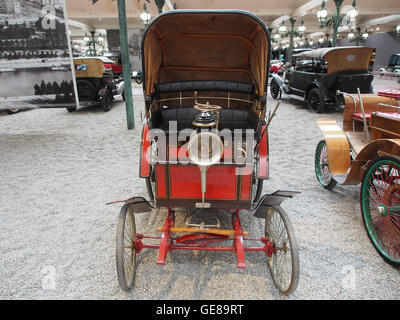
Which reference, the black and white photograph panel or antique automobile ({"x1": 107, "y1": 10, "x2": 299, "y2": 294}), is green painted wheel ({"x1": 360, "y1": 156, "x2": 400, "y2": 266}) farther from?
the black and white photograph panel

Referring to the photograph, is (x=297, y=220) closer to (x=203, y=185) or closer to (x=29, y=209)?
(x=203, y=185)

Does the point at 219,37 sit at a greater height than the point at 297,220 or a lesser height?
greater

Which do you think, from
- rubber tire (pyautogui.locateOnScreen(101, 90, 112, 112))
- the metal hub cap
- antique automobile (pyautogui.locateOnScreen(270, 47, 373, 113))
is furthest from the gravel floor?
rubber tire (pyautogui.locateOnScreen(101, 90, 112, 112))

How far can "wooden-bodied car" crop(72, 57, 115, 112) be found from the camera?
364 inches

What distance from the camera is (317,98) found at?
356 inches

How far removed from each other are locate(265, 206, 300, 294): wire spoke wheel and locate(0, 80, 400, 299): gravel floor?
0.10 m

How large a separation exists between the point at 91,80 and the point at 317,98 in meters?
7.38

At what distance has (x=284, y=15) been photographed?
21.3 meters

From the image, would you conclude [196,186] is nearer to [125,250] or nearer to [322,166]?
[125,250]

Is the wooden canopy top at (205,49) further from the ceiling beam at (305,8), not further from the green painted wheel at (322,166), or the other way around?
the ceiling beam at (305,8)

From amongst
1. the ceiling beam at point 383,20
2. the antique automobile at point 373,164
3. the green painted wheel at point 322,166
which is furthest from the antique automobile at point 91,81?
the ceiling beam at point 383,20

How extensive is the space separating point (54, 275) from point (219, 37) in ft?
10.3

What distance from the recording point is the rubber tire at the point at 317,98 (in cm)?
869

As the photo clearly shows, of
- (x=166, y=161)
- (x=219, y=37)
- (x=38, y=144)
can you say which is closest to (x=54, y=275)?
(x=166, y=161)
